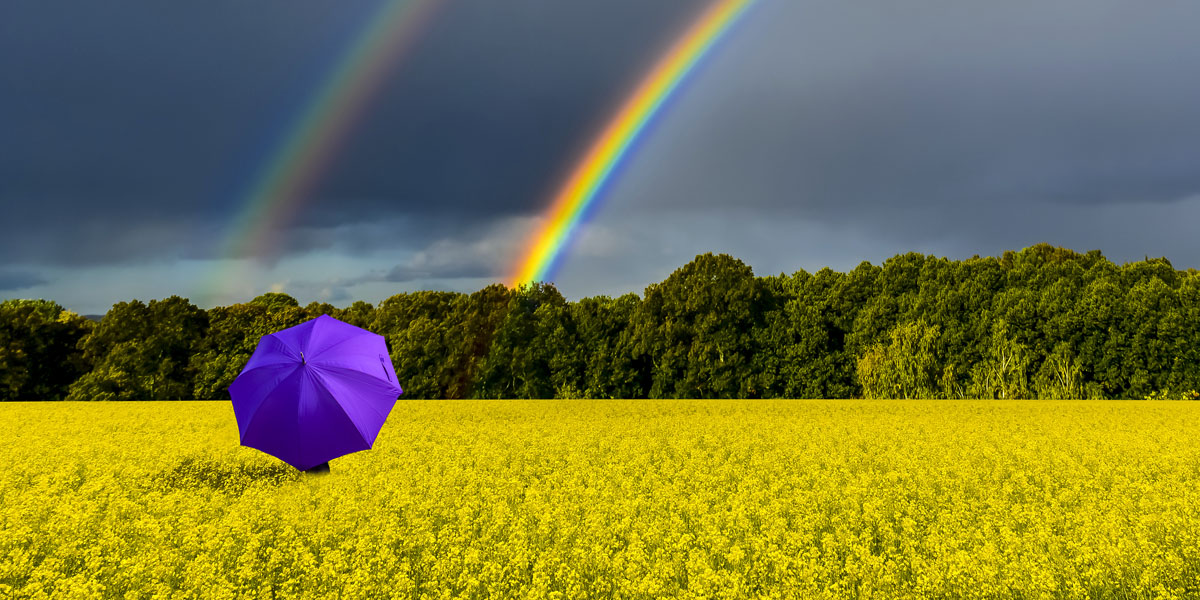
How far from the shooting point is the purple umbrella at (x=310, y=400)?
495 inches

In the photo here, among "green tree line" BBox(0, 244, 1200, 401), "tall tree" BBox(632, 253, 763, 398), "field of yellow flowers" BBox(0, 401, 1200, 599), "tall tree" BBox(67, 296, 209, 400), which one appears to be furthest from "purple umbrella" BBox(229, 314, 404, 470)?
"tall tree" BBox(67, 296, 209, 400)

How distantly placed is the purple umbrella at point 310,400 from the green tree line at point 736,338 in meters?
46.2

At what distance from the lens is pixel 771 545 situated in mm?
9047

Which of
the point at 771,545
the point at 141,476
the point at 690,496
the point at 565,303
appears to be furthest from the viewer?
the point at 565,303

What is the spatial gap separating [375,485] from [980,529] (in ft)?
31.7

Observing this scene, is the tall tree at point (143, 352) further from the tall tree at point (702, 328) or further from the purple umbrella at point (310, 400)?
the purple umbrella at point (310, 400)

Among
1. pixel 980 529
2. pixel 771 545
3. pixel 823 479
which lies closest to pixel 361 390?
pixel 771 545

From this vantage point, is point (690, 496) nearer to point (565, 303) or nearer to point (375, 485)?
point (375, 485)

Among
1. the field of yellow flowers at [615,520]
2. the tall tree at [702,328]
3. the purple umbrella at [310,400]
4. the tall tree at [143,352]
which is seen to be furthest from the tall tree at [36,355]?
the purple umbrella at [310,400]

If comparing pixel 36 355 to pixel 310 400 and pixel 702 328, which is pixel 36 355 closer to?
pixel 702 328

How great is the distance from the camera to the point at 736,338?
196 feet

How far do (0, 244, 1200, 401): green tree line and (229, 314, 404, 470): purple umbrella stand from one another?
4617cm

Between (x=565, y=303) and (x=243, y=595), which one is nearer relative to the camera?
(x=243, y=595)

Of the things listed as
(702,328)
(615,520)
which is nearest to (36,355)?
(702,328)
